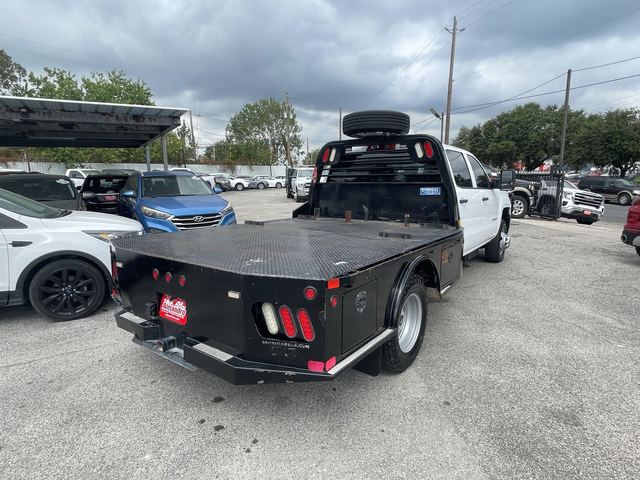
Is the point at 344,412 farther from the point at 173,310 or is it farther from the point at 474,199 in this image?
the point at 474,199

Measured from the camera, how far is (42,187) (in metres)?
7.42

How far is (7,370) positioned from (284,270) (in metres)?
2.88

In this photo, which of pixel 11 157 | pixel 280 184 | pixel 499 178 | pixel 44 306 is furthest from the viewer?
pixel 280 184

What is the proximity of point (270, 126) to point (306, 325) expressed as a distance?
64.3 metres

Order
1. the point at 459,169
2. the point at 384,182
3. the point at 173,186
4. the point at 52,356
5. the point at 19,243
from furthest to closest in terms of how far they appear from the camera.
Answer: the point at 173,186 < the point at 459,169 < the point at 384,182 < the point at 19,243 < the point at 52,356

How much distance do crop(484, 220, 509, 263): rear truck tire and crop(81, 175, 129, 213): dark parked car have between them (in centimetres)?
926

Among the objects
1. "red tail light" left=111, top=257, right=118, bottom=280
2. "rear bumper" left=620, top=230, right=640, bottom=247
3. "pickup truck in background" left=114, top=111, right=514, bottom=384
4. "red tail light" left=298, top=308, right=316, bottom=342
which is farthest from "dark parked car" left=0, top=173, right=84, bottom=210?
"rear bumper" left=620, top=230, right=640, bottom=247

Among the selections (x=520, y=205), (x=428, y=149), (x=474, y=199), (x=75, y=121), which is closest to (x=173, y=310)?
(x=428, y=149)

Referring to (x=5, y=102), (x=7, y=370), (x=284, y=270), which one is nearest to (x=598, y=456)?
(x=284, y=270)

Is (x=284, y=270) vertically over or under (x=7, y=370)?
over

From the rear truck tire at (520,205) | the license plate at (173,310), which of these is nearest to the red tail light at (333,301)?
the license plate at (173,310)

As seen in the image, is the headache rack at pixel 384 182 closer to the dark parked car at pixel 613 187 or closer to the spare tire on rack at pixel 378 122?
the spare tire on rack at pixel 378 122

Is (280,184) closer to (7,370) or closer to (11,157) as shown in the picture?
(11,157)

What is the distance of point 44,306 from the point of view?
4.16m
